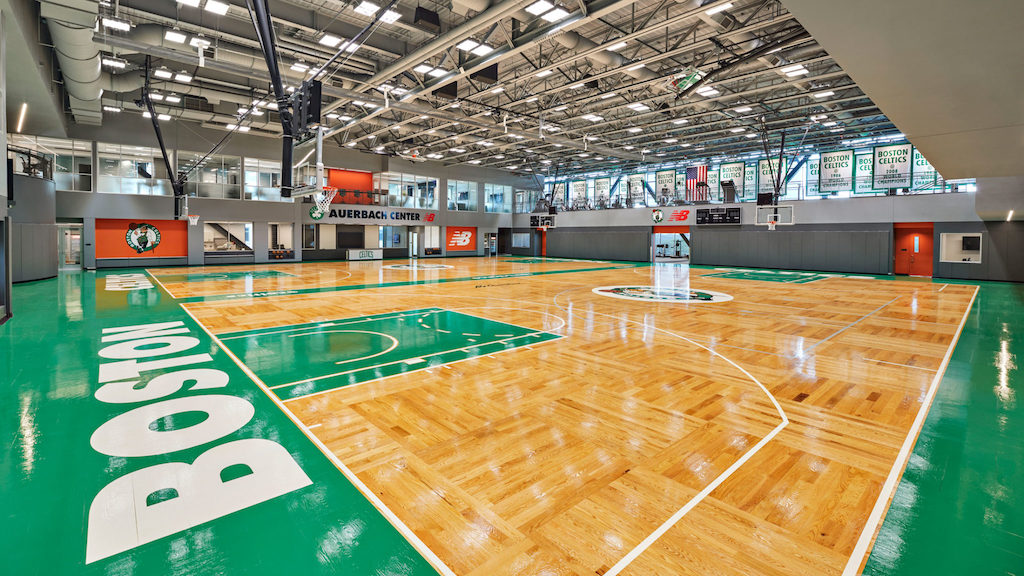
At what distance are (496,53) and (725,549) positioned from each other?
13603 mm

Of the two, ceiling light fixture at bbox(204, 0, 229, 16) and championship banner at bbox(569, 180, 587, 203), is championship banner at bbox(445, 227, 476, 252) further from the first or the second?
ceiling light fixture at bbox(204, 0, 229, 16)

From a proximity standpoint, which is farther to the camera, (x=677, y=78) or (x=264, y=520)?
(x=677, y=78)

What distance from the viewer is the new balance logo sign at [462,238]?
38000 mm

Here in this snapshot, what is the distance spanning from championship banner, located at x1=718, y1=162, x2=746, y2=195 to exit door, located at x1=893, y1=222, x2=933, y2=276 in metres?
9.15

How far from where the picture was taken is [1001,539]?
2.93 meters

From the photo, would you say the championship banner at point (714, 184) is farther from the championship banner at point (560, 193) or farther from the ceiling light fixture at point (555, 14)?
the ceiling light fixture at point (555, 14)

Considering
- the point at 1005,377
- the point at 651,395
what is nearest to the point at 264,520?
the point at 651,395

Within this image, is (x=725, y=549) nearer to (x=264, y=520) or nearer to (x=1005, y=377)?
(x=264, y=520)

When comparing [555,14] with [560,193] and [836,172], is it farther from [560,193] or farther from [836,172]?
[560,193]

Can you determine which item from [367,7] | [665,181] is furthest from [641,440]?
[665,181]

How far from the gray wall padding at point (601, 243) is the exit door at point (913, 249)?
1315 centimetres

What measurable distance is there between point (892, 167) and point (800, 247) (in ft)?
18.8

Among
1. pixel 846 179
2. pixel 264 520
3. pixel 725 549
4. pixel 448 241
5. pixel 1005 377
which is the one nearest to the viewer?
pixel 725 549

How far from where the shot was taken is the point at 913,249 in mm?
24000
